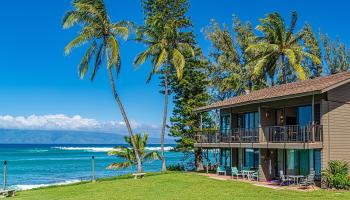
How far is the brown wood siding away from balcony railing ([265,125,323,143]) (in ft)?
1.26

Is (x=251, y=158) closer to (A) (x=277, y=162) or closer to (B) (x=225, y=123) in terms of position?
(A) (x=277, y=162)

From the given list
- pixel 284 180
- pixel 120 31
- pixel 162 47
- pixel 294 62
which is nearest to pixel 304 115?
pixel 284 180

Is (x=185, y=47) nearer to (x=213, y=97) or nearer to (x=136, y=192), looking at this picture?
(x=213, y=97)

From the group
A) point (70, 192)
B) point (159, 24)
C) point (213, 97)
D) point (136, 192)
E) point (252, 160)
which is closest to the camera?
point (136, 192)

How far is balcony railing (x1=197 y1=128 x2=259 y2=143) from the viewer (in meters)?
24.5

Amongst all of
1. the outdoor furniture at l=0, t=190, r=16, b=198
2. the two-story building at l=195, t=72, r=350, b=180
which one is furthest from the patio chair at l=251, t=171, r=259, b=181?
the outdoor furniture at l=0, t=190, r=16, b=198

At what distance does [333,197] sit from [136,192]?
26.7 feet

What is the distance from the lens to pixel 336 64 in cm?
4112

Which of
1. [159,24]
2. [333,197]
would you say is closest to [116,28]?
[159,24]

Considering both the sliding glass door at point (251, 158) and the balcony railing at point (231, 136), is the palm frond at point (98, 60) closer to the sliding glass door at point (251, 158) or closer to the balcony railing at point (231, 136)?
the balcony railing at point (231, 136)

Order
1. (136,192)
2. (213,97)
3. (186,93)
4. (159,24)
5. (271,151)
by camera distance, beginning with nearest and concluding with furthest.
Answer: (136,192) → (271,151) → (159,24) → (186,93) → (213,97)

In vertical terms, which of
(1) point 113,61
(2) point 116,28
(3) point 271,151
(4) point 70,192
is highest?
(2) point 116,28

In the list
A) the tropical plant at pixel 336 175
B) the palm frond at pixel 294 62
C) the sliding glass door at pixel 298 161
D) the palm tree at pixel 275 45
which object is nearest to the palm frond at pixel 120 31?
the palm tree at pixel 275 45

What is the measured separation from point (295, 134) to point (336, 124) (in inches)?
75.5
